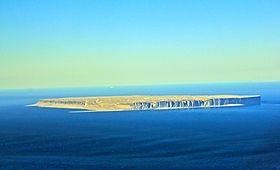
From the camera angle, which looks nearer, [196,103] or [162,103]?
[162,103]

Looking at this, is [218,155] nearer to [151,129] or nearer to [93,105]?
[151,129]

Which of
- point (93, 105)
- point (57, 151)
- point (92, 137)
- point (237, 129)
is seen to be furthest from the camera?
point (93, 105)

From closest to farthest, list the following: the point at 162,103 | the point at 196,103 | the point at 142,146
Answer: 1. the point at 142,146
2. the point at 162,103
3. the point at 196,103

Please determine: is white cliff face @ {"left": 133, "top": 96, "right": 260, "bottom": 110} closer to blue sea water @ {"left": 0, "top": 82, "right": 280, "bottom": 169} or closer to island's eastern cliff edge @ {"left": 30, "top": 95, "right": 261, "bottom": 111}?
island's eastern cliff edge @ {"left": 30, "top": 95, "right": 261, "bottom": 111}

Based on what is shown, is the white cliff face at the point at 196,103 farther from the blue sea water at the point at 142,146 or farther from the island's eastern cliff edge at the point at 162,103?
the blue sea water at the point at 142,146

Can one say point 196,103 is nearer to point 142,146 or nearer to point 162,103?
point 162,103

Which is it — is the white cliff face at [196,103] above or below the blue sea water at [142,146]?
above

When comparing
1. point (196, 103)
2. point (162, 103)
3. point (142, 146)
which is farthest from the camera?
point (196, 103)

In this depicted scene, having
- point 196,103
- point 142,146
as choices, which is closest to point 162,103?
point 196,103

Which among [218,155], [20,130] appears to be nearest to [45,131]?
[20,130]

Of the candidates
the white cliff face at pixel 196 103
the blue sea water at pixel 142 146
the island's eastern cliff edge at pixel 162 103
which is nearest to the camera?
the blue sea water at pixel 142 146

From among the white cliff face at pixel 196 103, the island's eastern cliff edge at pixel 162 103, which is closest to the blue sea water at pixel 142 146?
the island's eastern cliff edge at pixel 162 103
